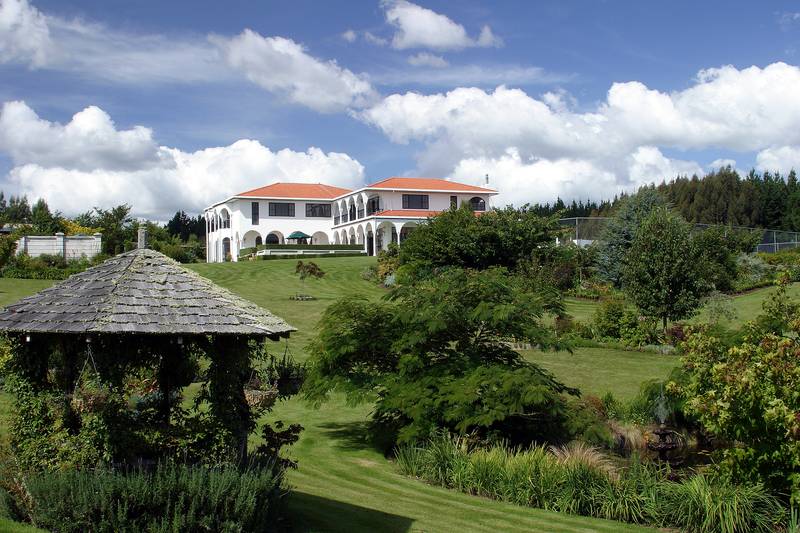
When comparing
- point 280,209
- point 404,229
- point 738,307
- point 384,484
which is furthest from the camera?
point 280,209

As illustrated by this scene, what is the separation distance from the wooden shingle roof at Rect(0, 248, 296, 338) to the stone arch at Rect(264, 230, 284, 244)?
208 ft

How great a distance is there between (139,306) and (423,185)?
6140 cm

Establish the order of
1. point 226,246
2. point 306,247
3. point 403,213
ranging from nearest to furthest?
point 306,247
point 403,213
point 226,246

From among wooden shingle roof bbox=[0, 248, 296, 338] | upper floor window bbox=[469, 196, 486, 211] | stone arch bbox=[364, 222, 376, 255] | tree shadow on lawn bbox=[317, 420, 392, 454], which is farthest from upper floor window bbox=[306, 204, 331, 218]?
wooden shingle roof bbox=[0, 248, 296, 338]

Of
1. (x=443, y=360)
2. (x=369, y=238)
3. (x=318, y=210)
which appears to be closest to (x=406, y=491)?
(x=443, y=360)

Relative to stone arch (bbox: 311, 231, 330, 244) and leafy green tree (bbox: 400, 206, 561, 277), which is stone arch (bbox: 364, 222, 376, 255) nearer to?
stone arch (bbox: 311, 231, 330, 244)

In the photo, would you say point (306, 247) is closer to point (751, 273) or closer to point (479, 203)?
point (479, 203)

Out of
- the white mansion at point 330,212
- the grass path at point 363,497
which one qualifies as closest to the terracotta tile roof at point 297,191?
the white mansion at point 330,212

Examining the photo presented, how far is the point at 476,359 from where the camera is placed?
55.1 ft

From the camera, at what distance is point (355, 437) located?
18.5 metres

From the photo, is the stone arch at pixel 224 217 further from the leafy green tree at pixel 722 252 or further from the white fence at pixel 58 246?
the leafy green tree at pixel 722 252

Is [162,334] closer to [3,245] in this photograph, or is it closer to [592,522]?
[592,522]

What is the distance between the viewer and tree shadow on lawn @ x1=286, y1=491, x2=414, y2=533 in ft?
38.1

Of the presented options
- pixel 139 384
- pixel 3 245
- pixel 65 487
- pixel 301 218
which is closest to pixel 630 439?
pixel 139 384
